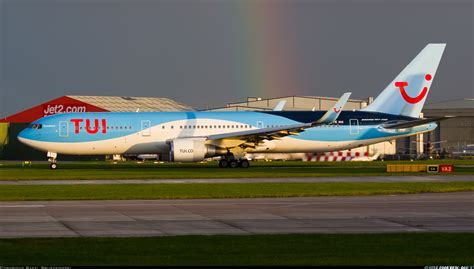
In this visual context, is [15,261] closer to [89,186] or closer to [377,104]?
[89,186]

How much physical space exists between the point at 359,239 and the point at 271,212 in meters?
6.71

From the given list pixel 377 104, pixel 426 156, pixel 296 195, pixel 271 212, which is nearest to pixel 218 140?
pixel 377 104

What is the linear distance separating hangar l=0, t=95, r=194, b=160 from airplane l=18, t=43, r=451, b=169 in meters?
29.3

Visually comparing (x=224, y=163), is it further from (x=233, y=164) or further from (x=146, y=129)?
(x=146, y=129)

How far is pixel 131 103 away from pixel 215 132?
4830 centimetres

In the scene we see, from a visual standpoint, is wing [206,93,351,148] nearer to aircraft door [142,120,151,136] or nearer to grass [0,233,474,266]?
aircraft door [142,120,151,136]

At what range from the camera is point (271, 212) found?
2320 cm

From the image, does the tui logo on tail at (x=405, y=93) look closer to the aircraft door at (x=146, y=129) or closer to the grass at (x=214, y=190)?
the aircraft door at (x=146, y=129)

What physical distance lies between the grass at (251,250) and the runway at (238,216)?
4.52 feet

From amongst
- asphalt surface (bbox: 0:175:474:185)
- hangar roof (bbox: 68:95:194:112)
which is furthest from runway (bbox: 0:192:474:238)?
hangar roof (bbox: 68:95:194:112)

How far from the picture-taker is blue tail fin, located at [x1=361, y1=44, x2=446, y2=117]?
57281 mm

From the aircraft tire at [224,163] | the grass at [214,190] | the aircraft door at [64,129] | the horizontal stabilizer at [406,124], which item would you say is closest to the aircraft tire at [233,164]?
the aircraft tire at [224,163]

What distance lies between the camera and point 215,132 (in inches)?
2121

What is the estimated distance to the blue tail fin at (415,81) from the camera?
57.3 m
